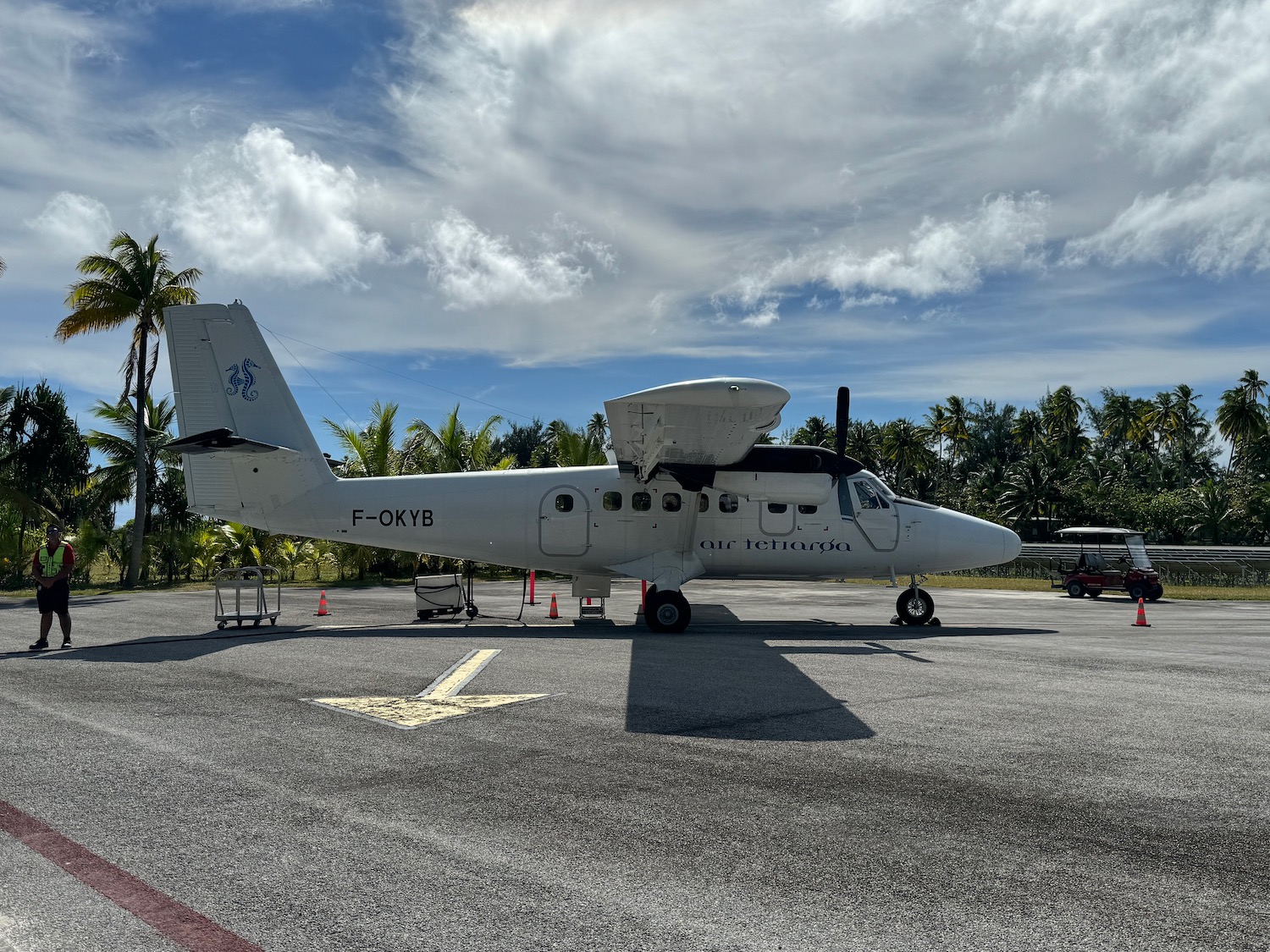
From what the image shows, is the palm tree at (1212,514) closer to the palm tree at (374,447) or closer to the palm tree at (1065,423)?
the palm tree at (1065,423)

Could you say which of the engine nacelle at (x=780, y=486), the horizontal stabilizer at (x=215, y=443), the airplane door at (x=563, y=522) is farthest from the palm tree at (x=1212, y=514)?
the horizontal stabilizer at (x=215, y=443)

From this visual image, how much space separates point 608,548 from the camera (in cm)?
1636

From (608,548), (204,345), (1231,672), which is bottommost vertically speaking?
(1231,672)

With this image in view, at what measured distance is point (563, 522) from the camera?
16281mm

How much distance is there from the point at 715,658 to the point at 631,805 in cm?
663

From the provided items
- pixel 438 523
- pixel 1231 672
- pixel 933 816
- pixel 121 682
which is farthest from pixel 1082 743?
pixel 438 523

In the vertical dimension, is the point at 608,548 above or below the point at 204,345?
below

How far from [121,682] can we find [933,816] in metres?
8.50

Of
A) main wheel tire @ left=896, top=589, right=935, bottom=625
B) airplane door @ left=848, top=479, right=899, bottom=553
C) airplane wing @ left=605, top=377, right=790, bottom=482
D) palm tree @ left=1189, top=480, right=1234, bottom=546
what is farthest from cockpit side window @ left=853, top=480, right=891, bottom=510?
palm tree @ left=1189, top=480, right=1234, bottom=546

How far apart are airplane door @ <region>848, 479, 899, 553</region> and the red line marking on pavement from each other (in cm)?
1415

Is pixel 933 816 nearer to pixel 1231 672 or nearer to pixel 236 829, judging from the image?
pixel 236 829

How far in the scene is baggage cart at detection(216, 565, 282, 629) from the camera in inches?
596

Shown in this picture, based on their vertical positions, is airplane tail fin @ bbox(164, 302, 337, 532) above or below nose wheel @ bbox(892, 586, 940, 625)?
above

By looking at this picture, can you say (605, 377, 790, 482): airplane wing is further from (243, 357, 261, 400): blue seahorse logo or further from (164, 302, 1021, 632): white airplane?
(243, 357, 261, 400): blue seahorse logo
